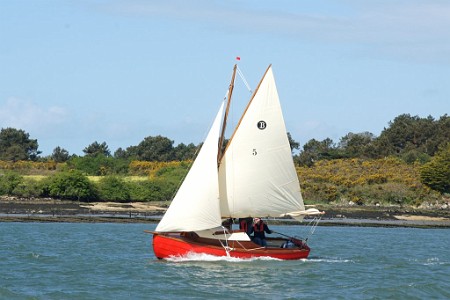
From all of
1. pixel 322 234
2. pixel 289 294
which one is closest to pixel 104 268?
pixel 289 294

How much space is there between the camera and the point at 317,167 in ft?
415

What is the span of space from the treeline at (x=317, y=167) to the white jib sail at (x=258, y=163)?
53.2 meters

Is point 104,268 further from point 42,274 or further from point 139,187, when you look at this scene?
point 139,187

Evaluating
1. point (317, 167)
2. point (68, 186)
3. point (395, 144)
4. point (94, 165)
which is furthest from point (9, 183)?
point (395, 144)

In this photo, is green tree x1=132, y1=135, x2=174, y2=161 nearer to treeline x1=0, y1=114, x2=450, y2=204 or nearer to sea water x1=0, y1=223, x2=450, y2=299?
treeline x1=0, y1=114, x2=450, y2=204

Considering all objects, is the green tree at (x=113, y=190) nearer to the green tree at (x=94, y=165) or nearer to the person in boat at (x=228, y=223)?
the green tree at (x=94, y=165)

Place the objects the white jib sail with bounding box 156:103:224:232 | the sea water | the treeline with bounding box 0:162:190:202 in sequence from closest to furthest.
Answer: the sea water < the white jib sail with bounding box 156:103:224:232 < the treeline with bounding box 0:162:190:202

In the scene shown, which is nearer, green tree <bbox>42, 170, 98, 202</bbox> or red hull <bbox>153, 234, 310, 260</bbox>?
red hull <bbox>153, 234, 310, 260</bbox>

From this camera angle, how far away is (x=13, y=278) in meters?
40.3

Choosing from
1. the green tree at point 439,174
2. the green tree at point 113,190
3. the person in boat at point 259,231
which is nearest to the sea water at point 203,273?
the person in boat at point 259,231

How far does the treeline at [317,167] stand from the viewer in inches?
3991

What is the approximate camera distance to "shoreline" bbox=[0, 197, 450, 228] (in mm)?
82250

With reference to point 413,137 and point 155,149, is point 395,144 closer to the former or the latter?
point 413,137

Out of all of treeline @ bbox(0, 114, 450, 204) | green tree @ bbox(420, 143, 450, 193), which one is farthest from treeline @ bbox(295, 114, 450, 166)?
green tree @ bbox(420, 143, 450, 193)
